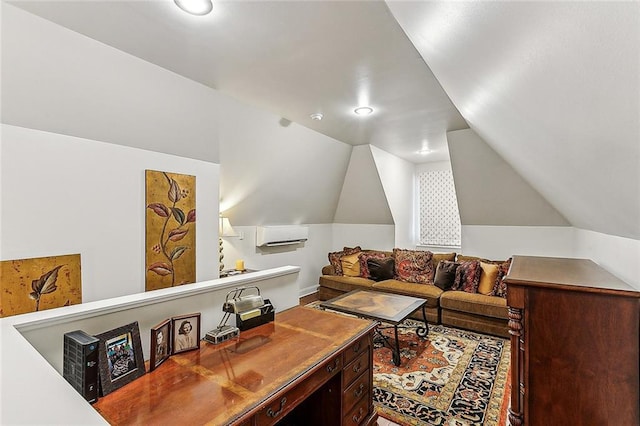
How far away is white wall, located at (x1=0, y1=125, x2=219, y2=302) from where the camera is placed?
176cm

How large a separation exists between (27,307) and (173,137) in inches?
59.2

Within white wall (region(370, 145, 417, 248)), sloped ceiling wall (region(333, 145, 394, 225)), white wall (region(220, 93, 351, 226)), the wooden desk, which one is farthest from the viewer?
white wall (region(370, 145, 417, 248))

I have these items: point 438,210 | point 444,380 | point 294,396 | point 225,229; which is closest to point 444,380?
point 444,380

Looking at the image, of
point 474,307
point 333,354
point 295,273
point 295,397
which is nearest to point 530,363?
point 333,354

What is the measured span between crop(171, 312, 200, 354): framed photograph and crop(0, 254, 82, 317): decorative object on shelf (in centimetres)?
95

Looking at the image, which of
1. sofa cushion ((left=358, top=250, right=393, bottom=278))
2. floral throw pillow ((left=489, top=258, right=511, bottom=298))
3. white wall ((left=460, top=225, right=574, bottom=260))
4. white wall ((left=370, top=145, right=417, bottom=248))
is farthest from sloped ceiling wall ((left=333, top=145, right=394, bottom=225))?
floral throw pillow ((left=489, top=258, right=511, bottom=298))

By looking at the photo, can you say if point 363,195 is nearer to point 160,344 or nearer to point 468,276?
point 468,276

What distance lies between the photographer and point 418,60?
2.08 metres

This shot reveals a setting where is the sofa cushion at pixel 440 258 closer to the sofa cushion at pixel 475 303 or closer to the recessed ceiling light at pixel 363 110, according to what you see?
the sofa cushion at pixel 475 303

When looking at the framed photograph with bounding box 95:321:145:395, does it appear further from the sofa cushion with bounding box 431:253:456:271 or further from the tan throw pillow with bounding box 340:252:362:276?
the sofa cushion with bounding box 431:253:456:271

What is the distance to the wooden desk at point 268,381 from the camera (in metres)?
1.13

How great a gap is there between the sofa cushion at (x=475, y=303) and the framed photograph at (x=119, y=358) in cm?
350

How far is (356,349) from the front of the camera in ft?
6.12

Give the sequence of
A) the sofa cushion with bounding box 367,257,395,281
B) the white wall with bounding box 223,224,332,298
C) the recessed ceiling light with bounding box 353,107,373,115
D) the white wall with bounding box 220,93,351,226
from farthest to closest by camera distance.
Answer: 1. the sofa cushion with bounding box 367,257,395,281
2. the white wall with bounding box 223,224,332,298
3. the white wall with bounding box 220,93,351,226
4. the recessed ceiling light with bounding box 353,107,373,115
